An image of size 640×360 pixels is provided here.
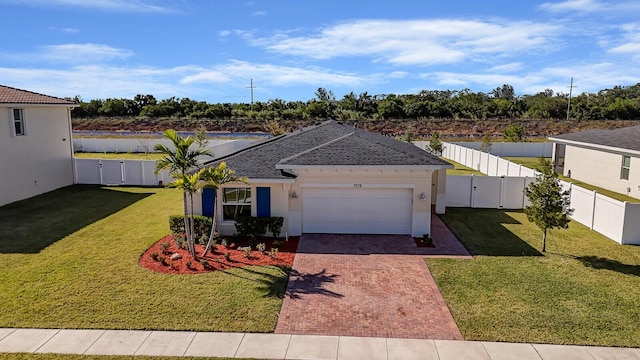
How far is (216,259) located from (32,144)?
15.1m

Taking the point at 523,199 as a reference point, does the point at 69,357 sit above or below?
below

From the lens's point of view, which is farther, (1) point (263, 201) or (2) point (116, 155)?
(2) point (116, 155)

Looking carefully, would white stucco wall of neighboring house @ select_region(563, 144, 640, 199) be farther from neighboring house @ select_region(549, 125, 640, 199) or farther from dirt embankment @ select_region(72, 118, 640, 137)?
dirt embankment @ select_region(72, 118, 640, 137)

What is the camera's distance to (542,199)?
45.9ft

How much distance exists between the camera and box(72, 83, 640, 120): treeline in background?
267 feet

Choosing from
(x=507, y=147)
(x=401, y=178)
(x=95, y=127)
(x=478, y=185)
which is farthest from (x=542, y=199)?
(x=95, y=127)

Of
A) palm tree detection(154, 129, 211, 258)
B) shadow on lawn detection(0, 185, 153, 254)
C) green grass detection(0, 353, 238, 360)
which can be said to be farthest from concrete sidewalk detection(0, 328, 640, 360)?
shadow on lawn detection(0, 185, 153, 254)

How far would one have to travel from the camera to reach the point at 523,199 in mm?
20719

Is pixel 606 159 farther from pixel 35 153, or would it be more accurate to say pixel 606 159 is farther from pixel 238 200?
pixel 35 153

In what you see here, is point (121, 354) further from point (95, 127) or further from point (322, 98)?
point (322, 98)

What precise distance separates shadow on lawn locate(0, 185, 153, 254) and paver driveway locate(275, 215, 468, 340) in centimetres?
895

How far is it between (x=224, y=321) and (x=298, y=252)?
488 centimetres

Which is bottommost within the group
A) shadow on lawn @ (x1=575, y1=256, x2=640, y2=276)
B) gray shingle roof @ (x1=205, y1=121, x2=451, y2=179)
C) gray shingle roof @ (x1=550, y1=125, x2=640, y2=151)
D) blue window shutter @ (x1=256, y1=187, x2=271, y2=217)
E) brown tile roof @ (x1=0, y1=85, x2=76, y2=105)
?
shadow on lawn @ (x1=575, y1=256, x2=640, y2=276)

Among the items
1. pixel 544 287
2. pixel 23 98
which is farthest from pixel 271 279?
pixel 23 98
